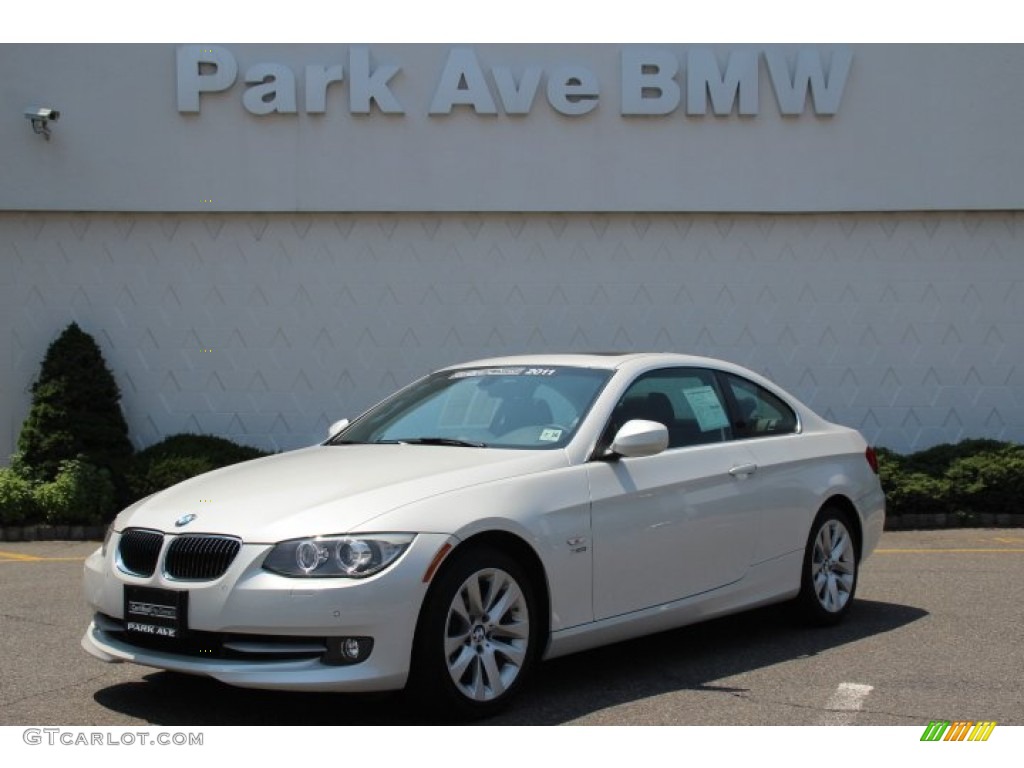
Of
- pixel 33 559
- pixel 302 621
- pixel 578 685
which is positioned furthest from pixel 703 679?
pixel 33 559

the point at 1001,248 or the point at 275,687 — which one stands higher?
the point at 1001,248

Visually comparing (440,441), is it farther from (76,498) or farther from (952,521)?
(952,521)

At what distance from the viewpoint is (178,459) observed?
42.1 ft

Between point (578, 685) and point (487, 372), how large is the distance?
1.81 m

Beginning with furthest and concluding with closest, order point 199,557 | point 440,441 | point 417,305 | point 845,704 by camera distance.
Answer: point 417,305 < point 440,441 < point 845,704 < point 199,557

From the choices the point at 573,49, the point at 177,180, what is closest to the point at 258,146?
the point at 177,180

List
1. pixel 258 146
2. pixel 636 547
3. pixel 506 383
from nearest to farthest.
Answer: pixel 636 547, pixel 506 383, pixel 258 146

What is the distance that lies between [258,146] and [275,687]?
9.82 m

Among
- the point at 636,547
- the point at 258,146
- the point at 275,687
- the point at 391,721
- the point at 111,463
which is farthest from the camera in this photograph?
the point at 258,146

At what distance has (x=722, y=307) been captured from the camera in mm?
14305

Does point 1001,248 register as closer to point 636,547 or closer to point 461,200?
point 461,200

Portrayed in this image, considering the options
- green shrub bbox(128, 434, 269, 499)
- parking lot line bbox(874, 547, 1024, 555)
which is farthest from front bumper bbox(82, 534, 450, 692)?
green shrub bbox(128, 434, 269, 499)

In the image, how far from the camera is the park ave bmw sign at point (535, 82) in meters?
13.9

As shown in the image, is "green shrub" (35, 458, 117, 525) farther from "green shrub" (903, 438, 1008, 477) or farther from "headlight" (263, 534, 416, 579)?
"green shrub" (903, 438, 1008, 477)
